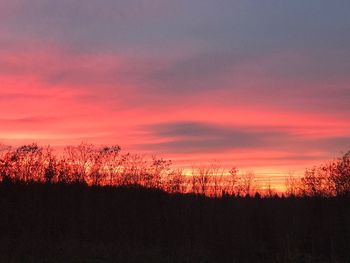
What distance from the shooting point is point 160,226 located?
31406 millimetres

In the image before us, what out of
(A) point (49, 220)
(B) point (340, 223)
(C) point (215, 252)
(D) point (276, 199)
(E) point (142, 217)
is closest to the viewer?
(C) point (215, 252)

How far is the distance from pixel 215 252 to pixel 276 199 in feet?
39.0

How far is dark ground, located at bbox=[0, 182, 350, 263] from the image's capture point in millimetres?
23266

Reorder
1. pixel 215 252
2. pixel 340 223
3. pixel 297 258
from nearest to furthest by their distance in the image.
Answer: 1. pixel 297 258
2. pixel 215 252
3. pixel 340 223

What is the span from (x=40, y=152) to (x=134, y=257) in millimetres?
12749

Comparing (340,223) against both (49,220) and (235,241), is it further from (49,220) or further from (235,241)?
(49,220)

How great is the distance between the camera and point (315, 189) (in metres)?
33.2

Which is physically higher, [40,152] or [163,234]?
[40,152]

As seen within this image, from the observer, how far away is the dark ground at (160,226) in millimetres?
23266

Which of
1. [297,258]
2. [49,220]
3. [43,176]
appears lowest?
[297,258]

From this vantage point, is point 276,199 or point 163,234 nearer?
point 163,234

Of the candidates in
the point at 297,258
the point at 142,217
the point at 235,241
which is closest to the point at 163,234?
the point at 142,217

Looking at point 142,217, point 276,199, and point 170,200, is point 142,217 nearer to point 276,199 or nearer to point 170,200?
point 170,200

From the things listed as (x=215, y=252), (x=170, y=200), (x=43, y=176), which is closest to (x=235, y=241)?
(x=215, y=252)
